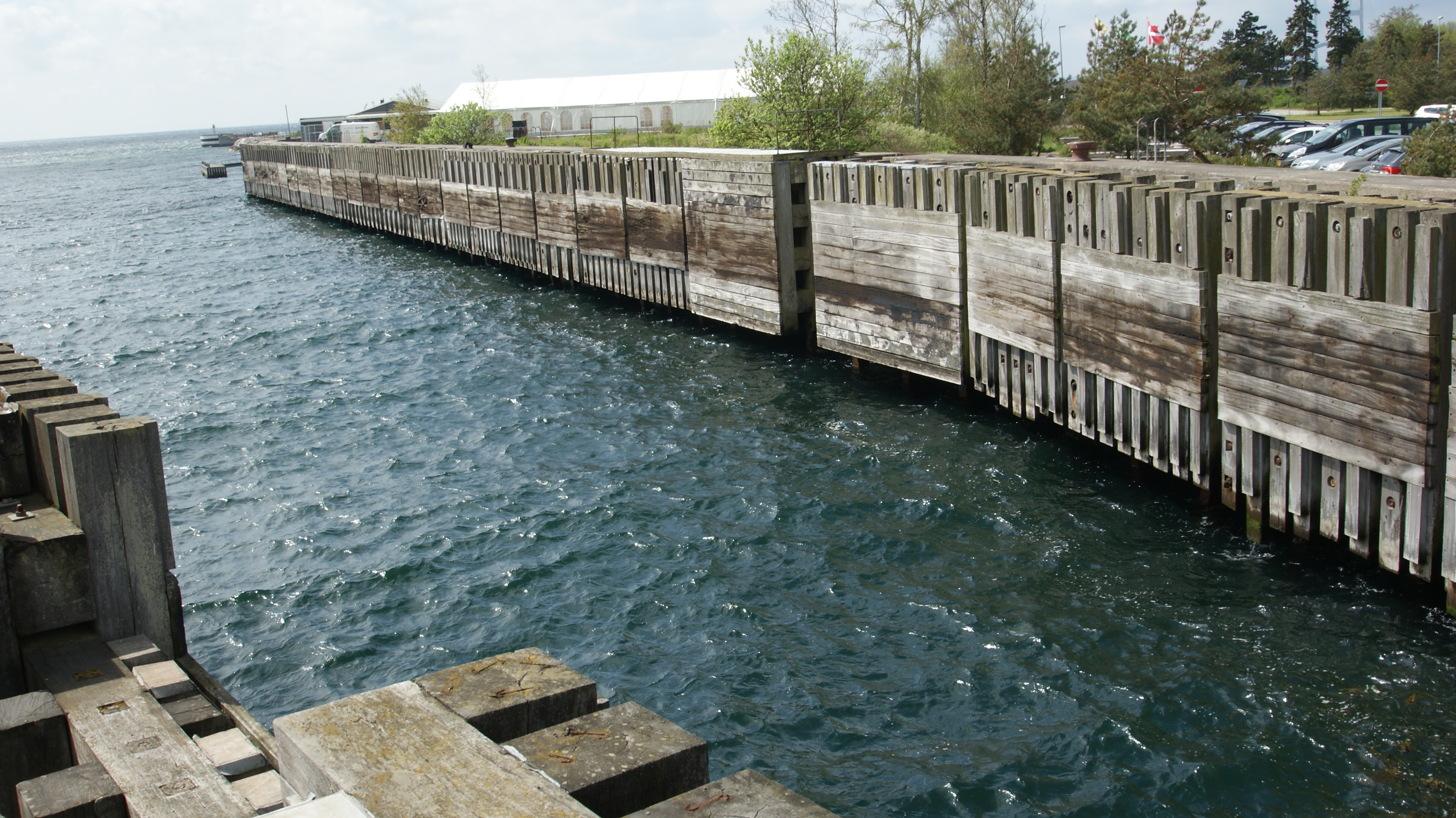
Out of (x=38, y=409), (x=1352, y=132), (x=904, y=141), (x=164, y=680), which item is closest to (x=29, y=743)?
(x=164, y=680)

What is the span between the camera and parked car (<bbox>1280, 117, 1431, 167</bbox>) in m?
41.4

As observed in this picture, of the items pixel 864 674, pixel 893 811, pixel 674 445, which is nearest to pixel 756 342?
pixel 674 445

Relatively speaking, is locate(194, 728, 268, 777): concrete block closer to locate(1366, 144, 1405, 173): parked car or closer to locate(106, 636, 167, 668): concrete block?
locate(106, 636, 167, 668): concrete block

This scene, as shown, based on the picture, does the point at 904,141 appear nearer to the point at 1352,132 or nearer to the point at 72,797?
the point at 1352,132

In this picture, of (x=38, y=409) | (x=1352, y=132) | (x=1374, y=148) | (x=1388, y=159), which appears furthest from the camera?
(x=1352, y=132)

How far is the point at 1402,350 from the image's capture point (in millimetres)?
11398

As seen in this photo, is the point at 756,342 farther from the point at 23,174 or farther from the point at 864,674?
the point at 23,174

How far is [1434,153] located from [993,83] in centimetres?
2453

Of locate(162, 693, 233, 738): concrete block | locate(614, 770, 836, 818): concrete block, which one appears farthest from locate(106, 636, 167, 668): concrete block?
locate(614, 770, 836, 818): concrete block

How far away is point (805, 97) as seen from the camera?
43031mm

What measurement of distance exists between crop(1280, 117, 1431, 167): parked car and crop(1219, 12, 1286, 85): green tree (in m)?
78.2

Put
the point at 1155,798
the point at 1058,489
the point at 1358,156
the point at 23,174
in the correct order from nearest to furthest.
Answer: the point at 1155,798 → the point at 1058,489 → the point at 1358,156 → the point at 23,174

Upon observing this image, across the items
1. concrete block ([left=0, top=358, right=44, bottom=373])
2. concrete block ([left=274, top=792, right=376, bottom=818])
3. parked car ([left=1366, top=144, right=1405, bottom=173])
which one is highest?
parked car ([left=1366, top=144, right=1405, bottom=173])

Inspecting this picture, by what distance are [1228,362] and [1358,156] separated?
28.1 metres
